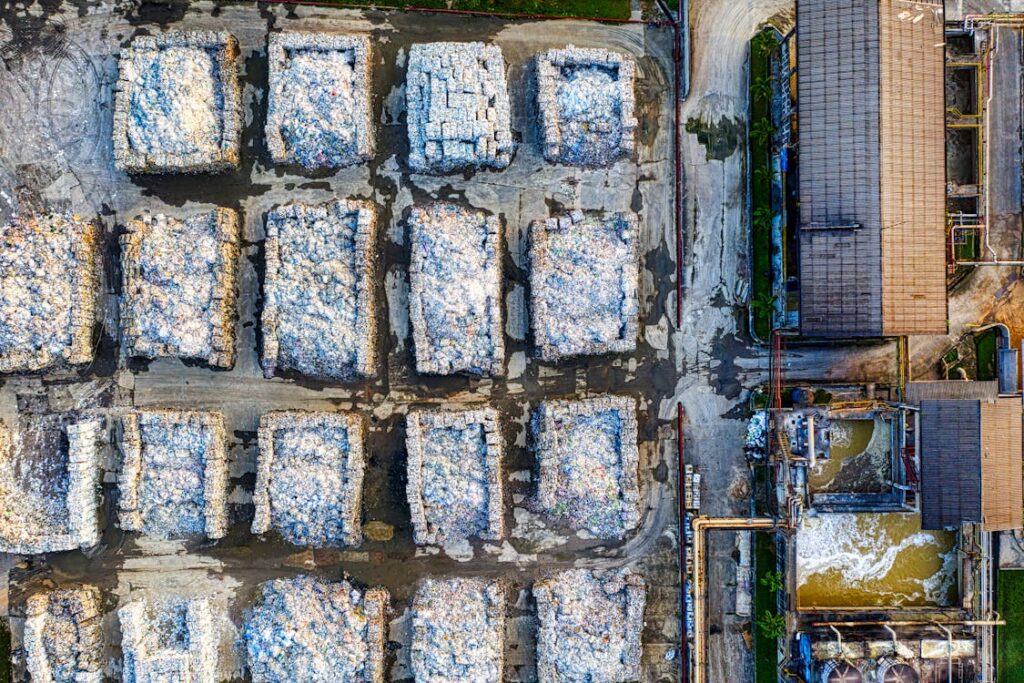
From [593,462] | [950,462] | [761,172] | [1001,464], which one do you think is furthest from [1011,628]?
[761,172]

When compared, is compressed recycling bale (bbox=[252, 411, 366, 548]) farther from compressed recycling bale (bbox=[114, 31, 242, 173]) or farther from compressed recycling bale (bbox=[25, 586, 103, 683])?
compressed recycling bale (bbox=[114, 31, 242, 173])

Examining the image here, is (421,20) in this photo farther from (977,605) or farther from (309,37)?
(977,605)

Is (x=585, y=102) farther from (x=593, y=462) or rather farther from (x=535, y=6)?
(x=593, y=462)

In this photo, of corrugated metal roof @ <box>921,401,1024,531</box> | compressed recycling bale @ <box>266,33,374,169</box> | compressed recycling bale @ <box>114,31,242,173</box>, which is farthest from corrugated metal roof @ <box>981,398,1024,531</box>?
compressed recycling bale @ <box>114,31,242,173</box>

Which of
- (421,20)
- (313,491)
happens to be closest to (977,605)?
(313,491)

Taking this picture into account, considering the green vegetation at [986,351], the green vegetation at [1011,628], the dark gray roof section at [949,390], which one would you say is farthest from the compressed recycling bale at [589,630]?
the green vegetation at [986,351]

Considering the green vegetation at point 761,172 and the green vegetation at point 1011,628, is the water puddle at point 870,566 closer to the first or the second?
the green vegetation at point 1011,628
